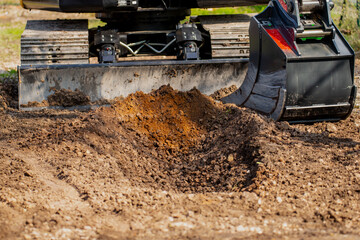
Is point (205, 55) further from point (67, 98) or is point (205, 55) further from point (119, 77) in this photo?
point (67, 98)

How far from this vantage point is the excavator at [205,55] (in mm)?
4336

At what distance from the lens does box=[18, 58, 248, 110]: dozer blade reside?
570 centimetres

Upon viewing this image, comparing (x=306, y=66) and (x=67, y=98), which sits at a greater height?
(x=306, y=66)

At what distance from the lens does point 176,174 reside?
393 centimetres

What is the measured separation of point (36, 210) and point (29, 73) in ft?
10.4

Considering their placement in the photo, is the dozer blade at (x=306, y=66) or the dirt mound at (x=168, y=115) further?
the dirt mound at (x=168, y=115)

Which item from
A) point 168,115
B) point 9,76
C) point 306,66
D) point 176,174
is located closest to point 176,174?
point 176,174

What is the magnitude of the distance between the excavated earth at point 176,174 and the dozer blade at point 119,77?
448mm

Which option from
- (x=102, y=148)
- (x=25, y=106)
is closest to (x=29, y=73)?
(x=25, y=106)

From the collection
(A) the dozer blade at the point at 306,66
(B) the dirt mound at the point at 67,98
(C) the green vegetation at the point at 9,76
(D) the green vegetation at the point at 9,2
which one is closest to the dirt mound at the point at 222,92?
(A) the dozer blade at the point at 306,66

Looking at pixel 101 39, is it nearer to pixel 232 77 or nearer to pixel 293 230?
pixel 232 77

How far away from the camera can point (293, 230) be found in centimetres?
261

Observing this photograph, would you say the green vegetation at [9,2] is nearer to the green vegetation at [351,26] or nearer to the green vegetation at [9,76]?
the green vegetation at [9,76]

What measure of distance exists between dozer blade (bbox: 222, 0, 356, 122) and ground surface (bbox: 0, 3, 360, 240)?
186 millimetres
